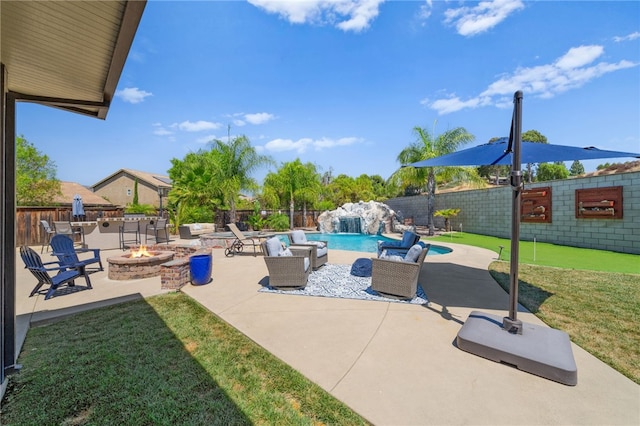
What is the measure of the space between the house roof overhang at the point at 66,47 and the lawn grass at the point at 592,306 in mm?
5599

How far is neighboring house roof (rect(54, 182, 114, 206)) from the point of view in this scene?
21734 millimetres

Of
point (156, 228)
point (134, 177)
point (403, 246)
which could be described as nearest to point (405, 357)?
point (403, 246)

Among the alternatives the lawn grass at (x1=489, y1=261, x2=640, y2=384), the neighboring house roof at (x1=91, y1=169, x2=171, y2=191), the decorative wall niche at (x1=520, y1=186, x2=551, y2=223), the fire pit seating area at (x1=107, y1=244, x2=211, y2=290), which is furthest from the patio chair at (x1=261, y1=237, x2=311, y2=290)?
the neighboring house roof at (x1=91, y1=169, x2=171, y2=191)

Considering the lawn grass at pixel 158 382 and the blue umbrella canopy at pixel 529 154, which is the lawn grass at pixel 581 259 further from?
the lawn grass at pixel 158 382

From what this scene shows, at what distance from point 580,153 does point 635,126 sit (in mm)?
9024

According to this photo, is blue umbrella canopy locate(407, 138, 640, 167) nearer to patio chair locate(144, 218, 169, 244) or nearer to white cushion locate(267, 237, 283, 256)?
white cushion locate(267, 237, 283, 256)

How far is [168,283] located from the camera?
5.27 meters

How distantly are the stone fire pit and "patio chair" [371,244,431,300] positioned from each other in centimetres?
543

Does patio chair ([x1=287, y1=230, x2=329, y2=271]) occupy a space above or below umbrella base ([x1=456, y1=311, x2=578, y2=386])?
above

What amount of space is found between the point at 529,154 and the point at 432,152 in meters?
10.1

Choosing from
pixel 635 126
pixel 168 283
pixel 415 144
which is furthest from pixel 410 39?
pixel 168 283

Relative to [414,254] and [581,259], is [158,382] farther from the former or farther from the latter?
[581,259]

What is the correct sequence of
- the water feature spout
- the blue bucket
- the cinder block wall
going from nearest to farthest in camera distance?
the blue bucket → the cinder block wall → the water feature spout

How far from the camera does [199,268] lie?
542 cm
